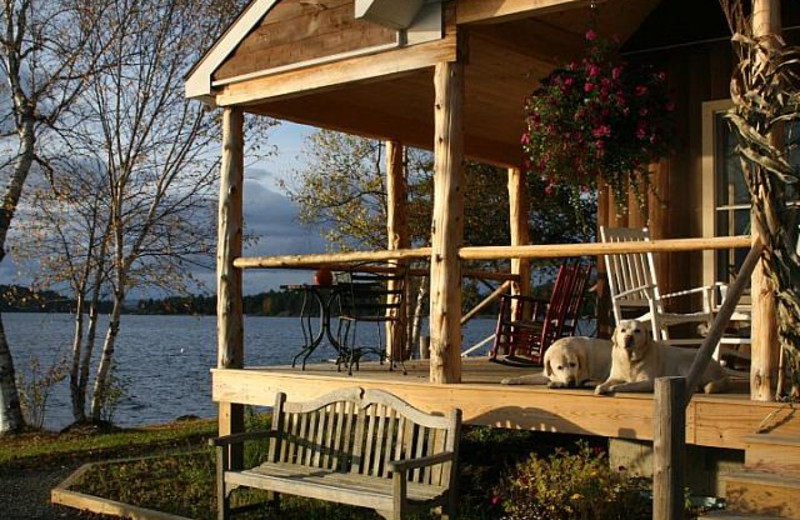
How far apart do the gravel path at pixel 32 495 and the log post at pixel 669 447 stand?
4891mm

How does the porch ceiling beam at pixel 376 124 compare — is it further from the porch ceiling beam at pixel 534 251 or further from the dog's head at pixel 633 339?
the dog's head at pixel 633 339

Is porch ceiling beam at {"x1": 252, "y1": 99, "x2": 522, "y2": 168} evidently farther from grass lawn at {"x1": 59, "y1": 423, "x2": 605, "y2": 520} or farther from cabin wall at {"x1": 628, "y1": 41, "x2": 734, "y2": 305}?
grass lawn at {"x1": 59, "y1": 423, "x2": 605, "y2": 520}

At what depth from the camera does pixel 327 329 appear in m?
8.39

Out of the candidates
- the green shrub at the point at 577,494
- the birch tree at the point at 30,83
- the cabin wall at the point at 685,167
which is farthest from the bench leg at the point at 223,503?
the birch tree at the point at 30,83

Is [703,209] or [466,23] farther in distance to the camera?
[703,209]

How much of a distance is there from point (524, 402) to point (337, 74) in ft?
9.42

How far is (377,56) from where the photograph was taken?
23.8 ft

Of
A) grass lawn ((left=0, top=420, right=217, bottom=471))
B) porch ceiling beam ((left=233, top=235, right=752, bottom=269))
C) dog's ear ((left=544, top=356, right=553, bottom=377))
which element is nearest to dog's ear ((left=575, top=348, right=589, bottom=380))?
dog's ear ((left=544, top=356, right=553, bottom=377))

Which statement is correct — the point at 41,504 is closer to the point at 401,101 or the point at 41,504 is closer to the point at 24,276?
the point at 401,101

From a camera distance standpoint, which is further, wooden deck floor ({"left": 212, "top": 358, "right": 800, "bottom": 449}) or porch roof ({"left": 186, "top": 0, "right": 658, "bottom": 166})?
porch roof ({"left": 186, "top": 0, "right": 658, "bottom": 166})

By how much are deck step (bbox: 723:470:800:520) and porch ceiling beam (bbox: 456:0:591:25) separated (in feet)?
9.31

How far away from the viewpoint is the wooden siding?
735 centimetres

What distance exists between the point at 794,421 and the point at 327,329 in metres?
4.21

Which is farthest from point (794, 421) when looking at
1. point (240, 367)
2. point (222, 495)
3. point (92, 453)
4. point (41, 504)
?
point (92, 453)
